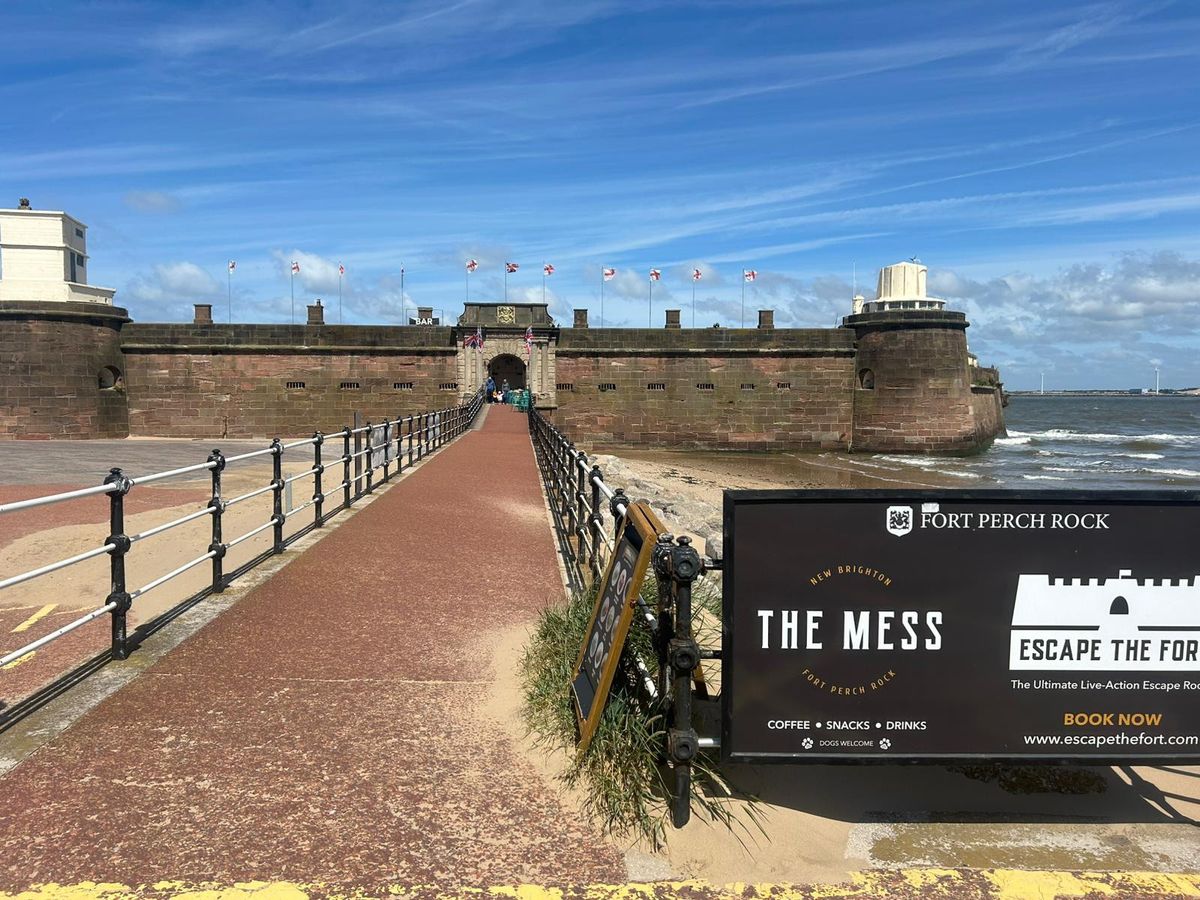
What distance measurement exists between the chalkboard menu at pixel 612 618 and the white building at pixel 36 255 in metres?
33.3

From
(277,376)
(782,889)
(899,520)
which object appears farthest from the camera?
(277,376)

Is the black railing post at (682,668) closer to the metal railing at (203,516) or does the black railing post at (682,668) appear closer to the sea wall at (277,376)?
the metal railing at (203,516)

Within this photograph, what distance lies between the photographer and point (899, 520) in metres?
3.07

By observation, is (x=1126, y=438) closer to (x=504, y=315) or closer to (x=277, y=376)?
(x=504, y=315)

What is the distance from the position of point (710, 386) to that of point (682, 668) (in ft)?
108

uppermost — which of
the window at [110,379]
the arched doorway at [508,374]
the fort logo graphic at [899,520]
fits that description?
the arched doorway at [508,374]

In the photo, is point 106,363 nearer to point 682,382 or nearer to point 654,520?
point 682,382

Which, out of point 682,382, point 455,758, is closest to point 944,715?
point 455,758

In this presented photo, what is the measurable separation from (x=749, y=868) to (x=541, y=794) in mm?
803

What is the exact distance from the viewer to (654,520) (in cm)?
357

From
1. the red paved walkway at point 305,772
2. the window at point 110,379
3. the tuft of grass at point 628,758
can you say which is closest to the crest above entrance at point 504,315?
the window at point 110,379

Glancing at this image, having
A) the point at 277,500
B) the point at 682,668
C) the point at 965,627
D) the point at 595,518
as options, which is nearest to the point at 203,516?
the point at 277,500

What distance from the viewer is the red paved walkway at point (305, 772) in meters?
2.73

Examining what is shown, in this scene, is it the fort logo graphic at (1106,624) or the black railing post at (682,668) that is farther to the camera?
the fort logo graphic at (1106,624)
